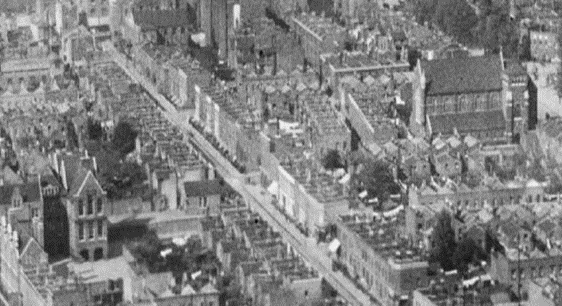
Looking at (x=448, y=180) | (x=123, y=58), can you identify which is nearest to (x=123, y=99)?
(x=123, y=58)

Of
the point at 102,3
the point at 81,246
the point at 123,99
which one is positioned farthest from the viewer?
the point at 102,3

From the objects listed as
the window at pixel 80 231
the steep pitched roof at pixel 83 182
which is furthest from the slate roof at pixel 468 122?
the window at pixel 80 231

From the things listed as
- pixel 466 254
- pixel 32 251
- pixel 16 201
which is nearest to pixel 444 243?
pixel 466 254

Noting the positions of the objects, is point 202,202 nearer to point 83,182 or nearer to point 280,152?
point 280,152

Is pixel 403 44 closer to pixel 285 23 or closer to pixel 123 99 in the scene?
pixel 285 23

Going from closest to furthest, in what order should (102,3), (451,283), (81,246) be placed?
(451,283) < (81,246) < (102,3)

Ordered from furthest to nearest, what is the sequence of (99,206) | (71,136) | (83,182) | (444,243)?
(71,136)
(99,206)
(83,182)
(444,243)

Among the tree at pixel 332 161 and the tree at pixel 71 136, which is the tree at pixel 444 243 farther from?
the tree at pixel 71 136

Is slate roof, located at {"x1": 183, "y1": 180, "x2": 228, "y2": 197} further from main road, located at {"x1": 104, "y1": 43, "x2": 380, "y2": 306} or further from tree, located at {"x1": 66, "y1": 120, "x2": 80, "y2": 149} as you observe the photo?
tree, located at {"x1": 66, "y1": 120, "x2": 80, "y2": 149}
